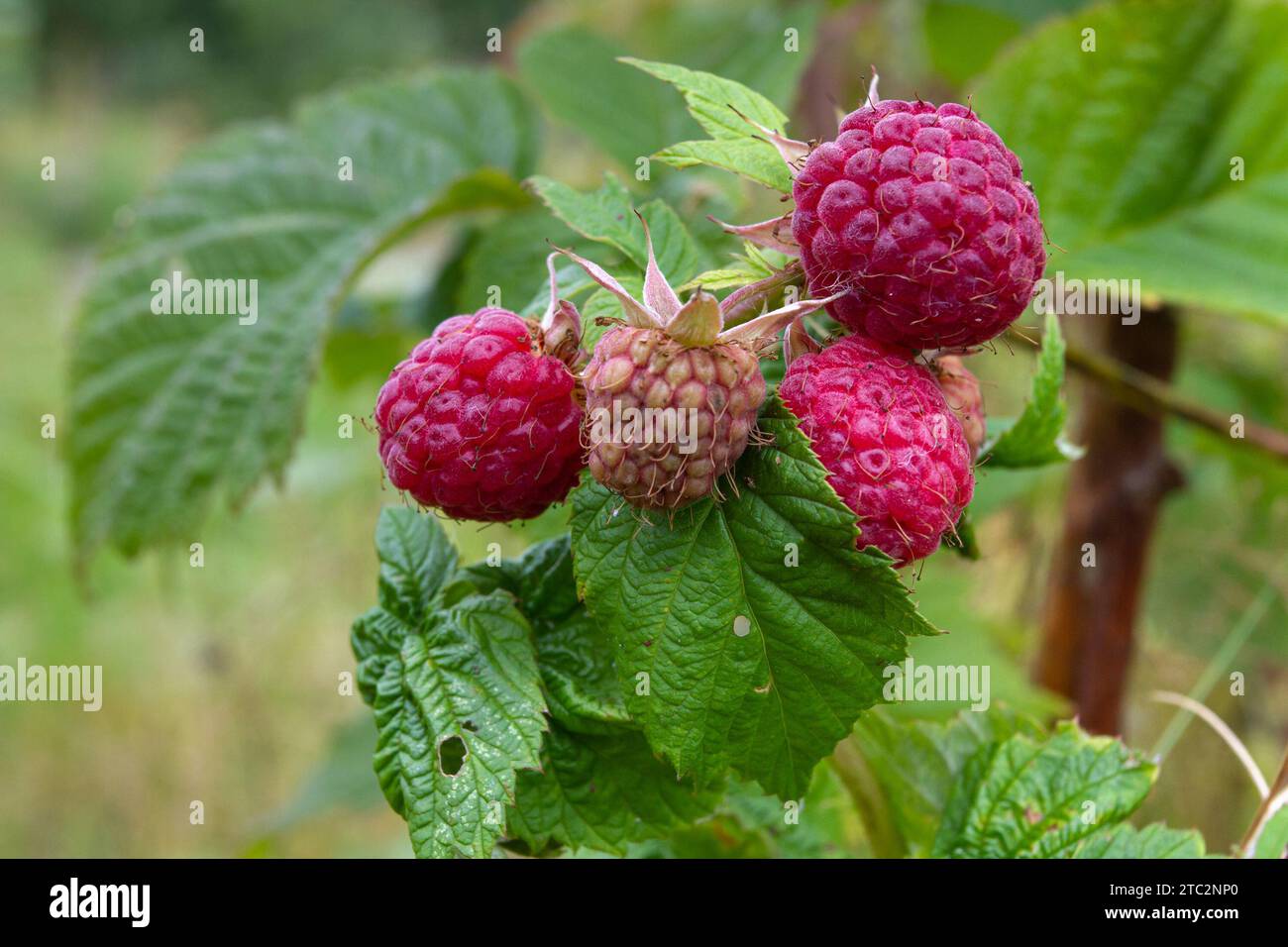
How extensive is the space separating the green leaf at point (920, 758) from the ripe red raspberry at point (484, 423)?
33 centimetres

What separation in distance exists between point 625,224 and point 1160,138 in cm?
83

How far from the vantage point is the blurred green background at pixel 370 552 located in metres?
1.42

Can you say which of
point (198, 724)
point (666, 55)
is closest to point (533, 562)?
point (666, 55)

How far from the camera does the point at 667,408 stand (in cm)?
53

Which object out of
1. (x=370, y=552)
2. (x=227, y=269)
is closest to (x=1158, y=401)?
(x=227, y=269)

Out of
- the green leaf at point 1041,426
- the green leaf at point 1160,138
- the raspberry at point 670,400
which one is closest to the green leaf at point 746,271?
the raspberry at point 670,400

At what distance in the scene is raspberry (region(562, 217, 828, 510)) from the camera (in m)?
0.53

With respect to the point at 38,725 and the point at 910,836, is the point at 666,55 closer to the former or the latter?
the point at 910,836

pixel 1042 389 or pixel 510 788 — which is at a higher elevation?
pixel 1042 389

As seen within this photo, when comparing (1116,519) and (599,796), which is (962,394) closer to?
(599,796)

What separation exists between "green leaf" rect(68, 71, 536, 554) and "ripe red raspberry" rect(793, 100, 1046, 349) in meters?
0.82

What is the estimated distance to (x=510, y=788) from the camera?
0.62 meters

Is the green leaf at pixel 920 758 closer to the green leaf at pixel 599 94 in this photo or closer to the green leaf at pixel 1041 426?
the green leaf at pixel 1041 426
